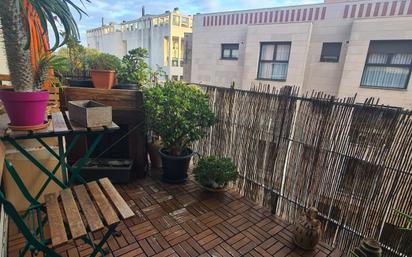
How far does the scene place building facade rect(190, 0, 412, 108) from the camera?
19.1ft

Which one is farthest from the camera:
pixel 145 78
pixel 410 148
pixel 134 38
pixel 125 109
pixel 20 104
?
pixel 134 38

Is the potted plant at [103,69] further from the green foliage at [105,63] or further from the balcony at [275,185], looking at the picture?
the balcony at [275,185]

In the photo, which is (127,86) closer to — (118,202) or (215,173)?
(215,173)

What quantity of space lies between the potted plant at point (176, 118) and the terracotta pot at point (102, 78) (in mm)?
466

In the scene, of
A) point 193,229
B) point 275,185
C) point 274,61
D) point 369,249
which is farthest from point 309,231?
point 274,61

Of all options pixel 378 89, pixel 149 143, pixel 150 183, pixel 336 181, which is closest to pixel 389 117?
pixel 336 181

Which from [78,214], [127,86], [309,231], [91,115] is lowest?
[309,231]

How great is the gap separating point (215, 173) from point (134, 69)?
1901 millimetres

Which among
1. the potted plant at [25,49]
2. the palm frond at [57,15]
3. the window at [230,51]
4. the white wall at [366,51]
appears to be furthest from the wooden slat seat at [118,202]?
the window at [230,51]

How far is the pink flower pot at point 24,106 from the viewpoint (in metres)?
1.27

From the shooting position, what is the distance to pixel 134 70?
10.8 feet

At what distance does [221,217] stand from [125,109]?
5.75 feet

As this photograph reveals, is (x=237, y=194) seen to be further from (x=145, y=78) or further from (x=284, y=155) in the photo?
(x=145, y=78)

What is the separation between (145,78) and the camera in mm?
3281
